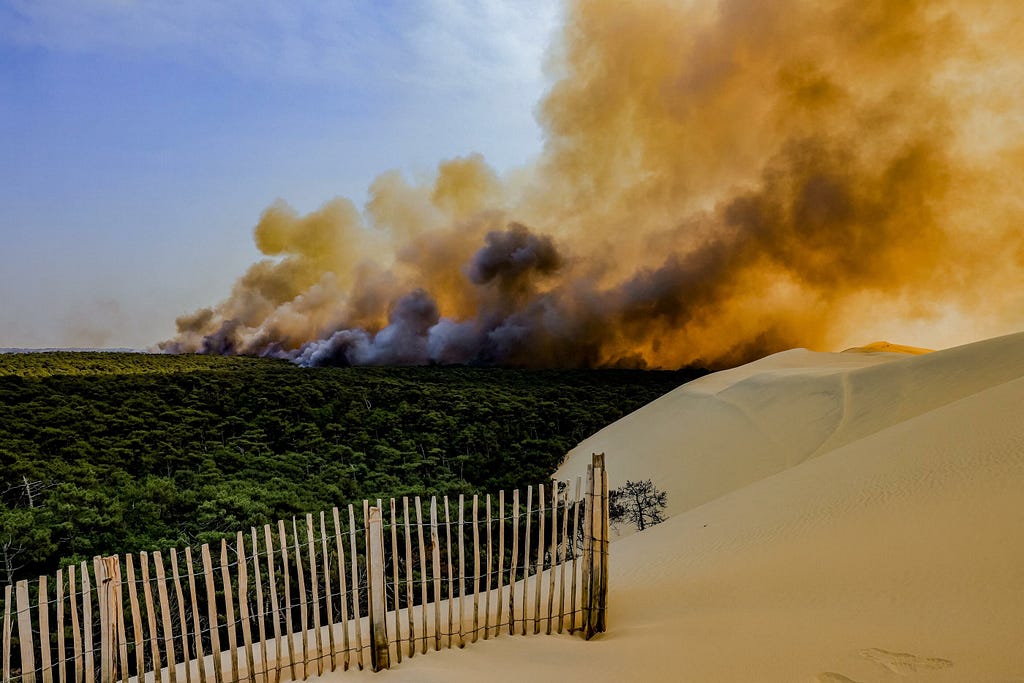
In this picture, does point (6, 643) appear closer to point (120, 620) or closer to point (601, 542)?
point (120, 620)

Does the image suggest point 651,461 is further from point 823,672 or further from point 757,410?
point 823,672

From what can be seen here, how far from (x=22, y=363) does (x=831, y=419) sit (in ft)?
167

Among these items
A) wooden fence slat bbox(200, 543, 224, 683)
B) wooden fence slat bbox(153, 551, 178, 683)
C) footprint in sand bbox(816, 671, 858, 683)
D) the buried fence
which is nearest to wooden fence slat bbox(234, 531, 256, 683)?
the buried fence

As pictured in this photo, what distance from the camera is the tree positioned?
17469 mm

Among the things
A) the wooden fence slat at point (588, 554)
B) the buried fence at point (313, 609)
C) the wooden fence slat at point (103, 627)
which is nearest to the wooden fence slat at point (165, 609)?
the buried fence at point (313, 609)

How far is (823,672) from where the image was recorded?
4.75 meters

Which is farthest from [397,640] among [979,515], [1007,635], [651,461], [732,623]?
[651,461]

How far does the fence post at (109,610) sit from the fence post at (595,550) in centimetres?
422

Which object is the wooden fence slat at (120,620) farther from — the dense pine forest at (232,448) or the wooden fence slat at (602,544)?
the wooden fence slat at (602,544)

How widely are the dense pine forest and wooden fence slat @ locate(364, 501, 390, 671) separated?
496 cm

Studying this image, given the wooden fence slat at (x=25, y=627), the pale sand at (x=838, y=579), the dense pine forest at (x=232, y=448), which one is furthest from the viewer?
the dense pine forest at (x=232, y=448)

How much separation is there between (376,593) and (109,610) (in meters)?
2.13

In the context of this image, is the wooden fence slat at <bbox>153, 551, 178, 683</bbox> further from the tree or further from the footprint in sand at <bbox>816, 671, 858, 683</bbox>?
the tree

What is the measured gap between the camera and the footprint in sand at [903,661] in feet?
14.9
